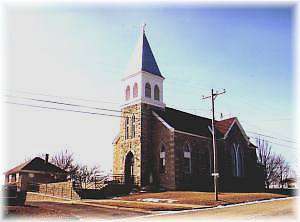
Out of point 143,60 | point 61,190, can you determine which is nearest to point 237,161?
point 143,60

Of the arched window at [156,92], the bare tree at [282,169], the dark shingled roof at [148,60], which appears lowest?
the bare tree at [282,169]

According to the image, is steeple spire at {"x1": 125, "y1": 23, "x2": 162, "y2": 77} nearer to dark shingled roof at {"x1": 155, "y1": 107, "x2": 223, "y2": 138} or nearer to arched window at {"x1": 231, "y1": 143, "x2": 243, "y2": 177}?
dark shingled roof at {"x1": 155, "y1": 107, "x2": 223, "y2": 138}

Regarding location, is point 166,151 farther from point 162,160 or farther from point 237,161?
point 237,161

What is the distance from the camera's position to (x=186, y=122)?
37000mm

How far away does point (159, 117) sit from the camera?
33938 millimetres

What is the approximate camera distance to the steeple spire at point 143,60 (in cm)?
3550

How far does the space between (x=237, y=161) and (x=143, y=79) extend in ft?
47.2

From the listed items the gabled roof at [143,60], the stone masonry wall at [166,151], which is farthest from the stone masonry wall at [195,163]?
the gabled roof at [143,60]

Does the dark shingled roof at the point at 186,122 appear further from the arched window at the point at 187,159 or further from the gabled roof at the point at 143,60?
the gabled roof at the point at 143,60

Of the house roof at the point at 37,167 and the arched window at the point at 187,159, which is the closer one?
the arched window at the point at 187,159

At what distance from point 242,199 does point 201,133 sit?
12550 millimetres

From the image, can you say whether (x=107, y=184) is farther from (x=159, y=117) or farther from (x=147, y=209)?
(x=147, y=209)

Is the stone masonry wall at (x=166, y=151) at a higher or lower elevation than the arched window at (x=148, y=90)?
lower

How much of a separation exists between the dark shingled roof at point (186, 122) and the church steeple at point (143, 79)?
4.74ft
